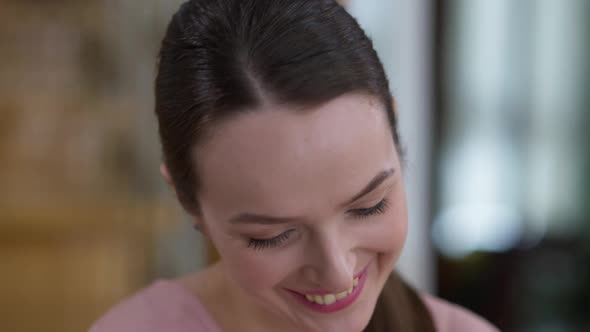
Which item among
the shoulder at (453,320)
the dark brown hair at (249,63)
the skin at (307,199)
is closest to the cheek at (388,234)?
the skin at (307,199)

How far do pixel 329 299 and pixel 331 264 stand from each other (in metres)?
0.08

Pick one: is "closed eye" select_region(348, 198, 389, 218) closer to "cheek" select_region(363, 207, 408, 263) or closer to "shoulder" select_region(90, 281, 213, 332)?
"cheek" select_region(363, 207, 408, 263)

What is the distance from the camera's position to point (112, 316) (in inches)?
35.9

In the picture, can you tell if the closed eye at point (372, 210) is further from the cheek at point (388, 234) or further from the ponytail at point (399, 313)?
the ponytail at point (399, 313)

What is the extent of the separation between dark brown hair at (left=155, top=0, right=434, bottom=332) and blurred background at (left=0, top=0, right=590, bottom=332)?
3.22 ft

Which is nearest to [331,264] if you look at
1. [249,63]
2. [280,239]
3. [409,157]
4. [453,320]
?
[280,239]

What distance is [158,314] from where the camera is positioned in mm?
912

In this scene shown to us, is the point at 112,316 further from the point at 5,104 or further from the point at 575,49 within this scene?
the point at 575,49

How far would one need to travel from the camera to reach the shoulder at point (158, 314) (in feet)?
2.95

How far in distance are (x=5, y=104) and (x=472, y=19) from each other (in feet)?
5.19

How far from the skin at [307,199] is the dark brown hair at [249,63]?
0.05 ft

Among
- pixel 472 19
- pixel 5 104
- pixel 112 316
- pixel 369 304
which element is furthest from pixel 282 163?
pixel 472 19

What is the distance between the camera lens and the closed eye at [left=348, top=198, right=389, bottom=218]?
28.5 inches

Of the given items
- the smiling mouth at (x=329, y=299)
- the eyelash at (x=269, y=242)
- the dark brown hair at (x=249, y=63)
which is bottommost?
the smiling mouth at (x=329, y=299)
